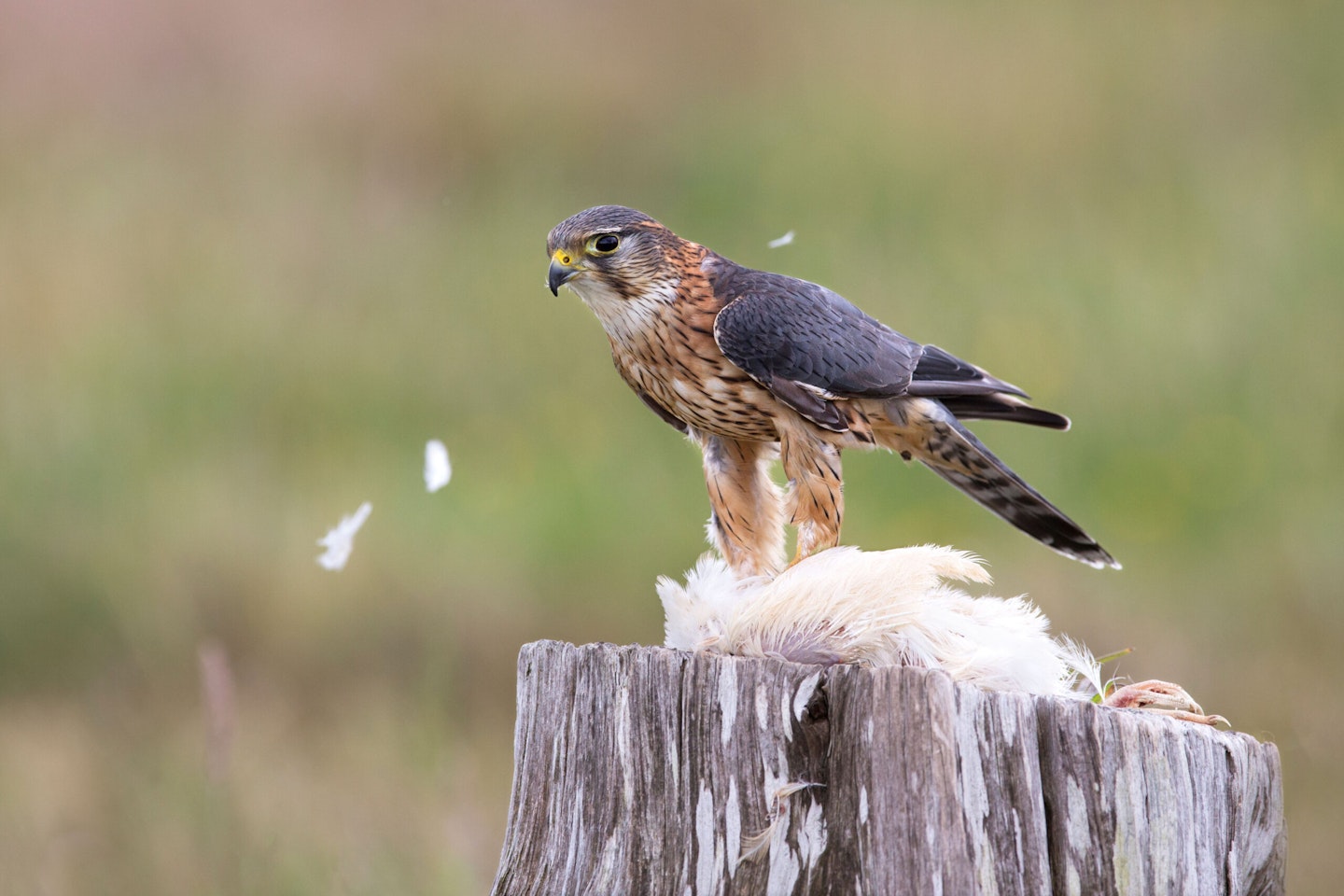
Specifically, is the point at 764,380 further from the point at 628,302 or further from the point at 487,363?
the point at 487,363

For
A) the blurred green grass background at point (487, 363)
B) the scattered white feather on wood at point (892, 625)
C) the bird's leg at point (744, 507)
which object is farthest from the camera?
the blurred green grass background at point (487, 363)

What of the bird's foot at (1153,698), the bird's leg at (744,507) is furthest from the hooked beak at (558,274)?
the bird's foot at (1153,698)

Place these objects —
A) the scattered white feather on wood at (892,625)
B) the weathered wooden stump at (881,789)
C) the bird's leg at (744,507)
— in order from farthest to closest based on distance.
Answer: the bird's leg at (744,507)
the scattered white feather on wood at (892,625)
the weathered wooden stump at (881,789)

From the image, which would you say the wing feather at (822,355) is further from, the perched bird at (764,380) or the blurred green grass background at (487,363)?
the blurred green grass background at (487,363)

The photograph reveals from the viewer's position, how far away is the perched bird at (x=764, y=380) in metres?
3.11

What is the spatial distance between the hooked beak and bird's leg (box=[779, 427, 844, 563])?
0.69m

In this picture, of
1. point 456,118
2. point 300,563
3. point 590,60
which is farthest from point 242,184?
point 300,563

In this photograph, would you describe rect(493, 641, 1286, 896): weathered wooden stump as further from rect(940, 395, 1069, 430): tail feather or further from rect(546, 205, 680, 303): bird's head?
rect(940, 395, 1069, 430): tail feather

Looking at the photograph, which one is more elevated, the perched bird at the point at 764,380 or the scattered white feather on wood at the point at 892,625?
the perched bird at the point at 764,380

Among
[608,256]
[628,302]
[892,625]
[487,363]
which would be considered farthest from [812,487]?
[487,363]

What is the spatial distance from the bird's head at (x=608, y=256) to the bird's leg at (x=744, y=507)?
0.50 metres

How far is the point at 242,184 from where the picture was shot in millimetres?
8195

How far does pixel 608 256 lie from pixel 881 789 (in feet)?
5.92

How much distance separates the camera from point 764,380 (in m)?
3.08
